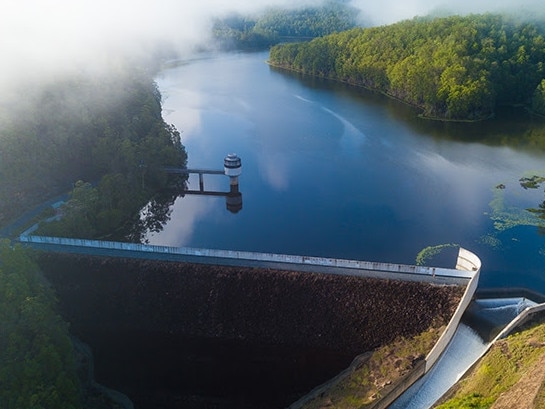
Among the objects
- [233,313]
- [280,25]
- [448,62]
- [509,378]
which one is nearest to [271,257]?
[233,313]

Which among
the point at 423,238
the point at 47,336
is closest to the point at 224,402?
the point at 47,336

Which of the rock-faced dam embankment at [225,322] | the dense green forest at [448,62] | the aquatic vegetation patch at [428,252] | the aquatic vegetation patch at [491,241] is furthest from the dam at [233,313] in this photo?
the dense green forest at [448,62]

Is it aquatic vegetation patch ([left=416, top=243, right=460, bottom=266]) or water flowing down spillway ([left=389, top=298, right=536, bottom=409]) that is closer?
water flowing down spillway ([left=389, top=298, right=536, bottom=409])

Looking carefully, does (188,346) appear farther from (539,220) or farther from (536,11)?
(536,11)

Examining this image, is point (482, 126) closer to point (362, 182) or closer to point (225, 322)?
point (362, 182)

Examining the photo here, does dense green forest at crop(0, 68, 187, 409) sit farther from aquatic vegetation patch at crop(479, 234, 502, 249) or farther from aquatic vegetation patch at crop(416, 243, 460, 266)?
aquatic vegetation patch at crop(479, 234, 502, 249)

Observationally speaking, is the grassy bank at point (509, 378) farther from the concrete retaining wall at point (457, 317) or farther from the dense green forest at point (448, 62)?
the dense green forest at point (448, 62)

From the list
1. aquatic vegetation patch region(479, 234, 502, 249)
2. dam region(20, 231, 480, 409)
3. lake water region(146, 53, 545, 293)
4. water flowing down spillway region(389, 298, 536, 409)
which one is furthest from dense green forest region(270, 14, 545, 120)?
dam region(20, 231, 480, 409)
